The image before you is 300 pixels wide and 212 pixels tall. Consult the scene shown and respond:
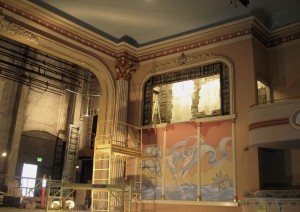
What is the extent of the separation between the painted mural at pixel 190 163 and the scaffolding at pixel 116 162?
1.03 ft

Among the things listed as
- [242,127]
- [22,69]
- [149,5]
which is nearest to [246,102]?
[242,127]

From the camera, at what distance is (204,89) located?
10656mm

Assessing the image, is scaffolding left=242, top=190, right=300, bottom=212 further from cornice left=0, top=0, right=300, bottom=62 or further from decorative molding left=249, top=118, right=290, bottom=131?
cornice left=0, top=0, right=300, bottom=62

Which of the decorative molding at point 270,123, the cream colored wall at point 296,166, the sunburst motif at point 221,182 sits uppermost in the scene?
the decorative molding at point 270,123

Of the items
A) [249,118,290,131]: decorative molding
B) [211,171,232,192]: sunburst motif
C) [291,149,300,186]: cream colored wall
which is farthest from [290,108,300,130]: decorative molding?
[211,171,232,192]: sunburst motif

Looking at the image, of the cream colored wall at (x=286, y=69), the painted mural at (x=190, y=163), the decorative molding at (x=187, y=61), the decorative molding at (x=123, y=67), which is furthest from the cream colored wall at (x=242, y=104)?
the decorative molding at (x=123, y=67)

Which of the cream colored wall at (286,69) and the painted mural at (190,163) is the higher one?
the cream colored wall at (286,69)

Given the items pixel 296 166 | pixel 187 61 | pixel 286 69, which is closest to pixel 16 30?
pixel 187 61

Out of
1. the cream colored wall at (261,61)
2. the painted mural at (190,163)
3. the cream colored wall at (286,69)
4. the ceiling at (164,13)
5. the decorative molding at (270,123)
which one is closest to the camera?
the decorative molding at (270,123)

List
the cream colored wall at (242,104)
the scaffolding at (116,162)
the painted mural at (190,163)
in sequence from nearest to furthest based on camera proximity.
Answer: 1. the cream colored wall at (242,104)
2. the painted mural at (190,163)
3. the scaffolding at (116,162)

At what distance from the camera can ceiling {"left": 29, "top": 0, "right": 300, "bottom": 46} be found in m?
8.75

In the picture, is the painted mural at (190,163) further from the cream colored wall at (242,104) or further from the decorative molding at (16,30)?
the decorative molding at (16,30)

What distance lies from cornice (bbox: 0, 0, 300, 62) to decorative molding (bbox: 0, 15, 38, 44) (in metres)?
0.03

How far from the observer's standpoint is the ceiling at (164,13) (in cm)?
875
